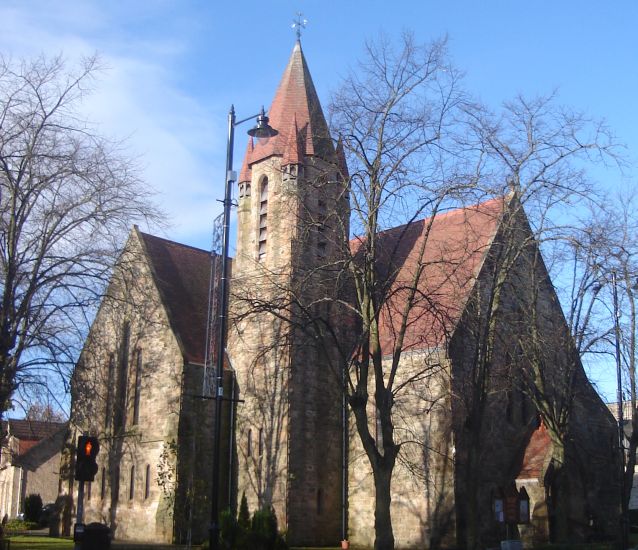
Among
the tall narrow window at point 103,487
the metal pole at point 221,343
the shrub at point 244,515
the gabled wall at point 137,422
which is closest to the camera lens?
the metal pole at point 221,343

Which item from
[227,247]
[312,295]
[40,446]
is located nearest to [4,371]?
[227,247]

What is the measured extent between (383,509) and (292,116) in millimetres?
18353

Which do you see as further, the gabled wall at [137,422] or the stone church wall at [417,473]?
the gabled wall at [137,422]

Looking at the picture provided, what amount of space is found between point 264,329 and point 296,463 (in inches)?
196

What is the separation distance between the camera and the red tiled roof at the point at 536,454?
2598 centimetres

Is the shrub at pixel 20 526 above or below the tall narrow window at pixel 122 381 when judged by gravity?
below

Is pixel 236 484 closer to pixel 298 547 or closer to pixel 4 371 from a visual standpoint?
pixel 298 547

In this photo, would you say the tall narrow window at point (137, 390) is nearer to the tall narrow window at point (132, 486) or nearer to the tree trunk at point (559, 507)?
the tall narrow window at point (132, 486)

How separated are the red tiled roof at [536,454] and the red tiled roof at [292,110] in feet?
42.8

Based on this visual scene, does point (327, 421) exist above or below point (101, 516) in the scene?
above

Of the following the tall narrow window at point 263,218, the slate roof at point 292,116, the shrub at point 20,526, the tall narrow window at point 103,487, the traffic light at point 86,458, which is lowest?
the shrub at point 20,526

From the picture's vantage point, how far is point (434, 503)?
25062mm

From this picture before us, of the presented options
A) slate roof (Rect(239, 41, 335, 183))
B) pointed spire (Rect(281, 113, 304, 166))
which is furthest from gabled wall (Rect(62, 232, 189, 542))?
pointed spire (Rect(281, 113, 304, 166))

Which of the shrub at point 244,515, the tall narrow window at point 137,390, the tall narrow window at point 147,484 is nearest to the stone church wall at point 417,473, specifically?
the shrub at point 244,515
